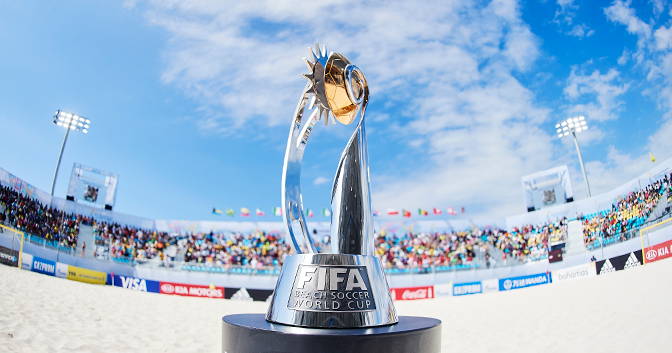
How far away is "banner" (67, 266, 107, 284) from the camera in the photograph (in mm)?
19781

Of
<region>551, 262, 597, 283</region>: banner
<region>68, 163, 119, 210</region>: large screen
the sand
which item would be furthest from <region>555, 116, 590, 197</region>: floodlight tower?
<region>68, 163, 119, 210</region>: large screen

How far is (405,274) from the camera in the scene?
21562mm

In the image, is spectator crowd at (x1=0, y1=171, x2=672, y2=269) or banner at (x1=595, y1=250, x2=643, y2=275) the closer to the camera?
banner at (x1=595, y1=250, x2=643, y2=275)

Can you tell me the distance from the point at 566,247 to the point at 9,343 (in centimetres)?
2270

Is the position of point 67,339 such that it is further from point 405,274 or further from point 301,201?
point 405,274

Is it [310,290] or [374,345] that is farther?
Result: [310,290]

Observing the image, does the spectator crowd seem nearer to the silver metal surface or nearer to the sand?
the sand

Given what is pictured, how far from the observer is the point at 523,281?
20516 mm

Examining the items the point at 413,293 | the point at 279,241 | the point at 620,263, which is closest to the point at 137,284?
the point at 279,241

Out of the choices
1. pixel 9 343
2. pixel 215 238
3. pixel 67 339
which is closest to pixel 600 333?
pixel 67 339

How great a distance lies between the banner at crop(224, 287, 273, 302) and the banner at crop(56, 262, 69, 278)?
26.4ft

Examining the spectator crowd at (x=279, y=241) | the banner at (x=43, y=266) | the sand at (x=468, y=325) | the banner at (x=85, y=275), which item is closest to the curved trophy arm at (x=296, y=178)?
the sand at (x=468, y=325)

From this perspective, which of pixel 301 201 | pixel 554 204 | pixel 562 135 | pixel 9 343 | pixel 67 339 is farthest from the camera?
pixel 562 135

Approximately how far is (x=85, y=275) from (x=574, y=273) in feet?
83.8
